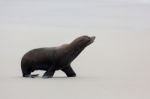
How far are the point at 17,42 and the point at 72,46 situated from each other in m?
5.35

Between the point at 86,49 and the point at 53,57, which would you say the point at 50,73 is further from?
the point at 86,49

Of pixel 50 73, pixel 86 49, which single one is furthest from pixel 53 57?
pixel 86 49

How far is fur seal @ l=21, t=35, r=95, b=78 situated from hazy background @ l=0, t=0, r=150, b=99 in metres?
0.24

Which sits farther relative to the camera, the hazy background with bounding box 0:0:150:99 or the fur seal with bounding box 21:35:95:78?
the fur seal with bounding box 21:35:95:78

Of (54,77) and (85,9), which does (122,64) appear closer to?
(54,77)

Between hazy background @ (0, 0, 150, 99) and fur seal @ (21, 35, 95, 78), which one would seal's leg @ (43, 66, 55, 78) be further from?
hazy background @ (0, 0, 150, 99)

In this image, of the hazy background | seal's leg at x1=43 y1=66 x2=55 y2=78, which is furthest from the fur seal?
the hazy background

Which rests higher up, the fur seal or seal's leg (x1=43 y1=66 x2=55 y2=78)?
the fur seal

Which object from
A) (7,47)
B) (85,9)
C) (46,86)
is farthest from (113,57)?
(85,9)

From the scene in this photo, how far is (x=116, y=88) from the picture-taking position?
11.7 metres

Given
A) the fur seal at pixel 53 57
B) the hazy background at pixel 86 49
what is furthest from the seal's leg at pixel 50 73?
the hazy background at pixel 86 49

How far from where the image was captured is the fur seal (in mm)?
12977

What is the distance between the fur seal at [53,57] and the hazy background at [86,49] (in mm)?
243

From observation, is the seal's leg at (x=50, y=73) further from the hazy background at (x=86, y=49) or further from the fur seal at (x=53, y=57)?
the hazy background at (x=86, y=49)
